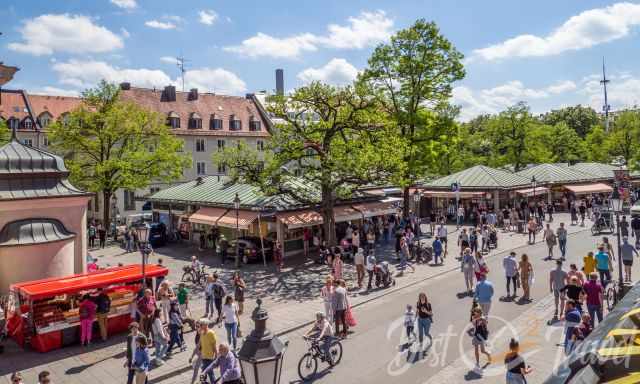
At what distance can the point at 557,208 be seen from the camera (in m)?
44.5

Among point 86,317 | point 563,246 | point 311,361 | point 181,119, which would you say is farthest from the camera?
point 181,119

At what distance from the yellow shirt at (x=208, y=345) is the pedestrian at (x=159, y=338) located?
2.16 meters

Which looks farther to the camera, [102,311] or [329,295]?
[102,311]

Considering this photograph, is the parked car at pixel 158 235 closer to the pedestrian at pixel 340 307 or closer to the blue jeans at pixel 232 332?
the blue jeans at pixel 232 332

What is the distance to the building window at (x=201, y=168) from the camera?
55.0 m

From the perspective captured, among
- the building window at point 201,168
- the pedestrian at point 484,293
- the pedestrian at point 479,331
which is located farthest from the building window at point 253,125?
the pedestrian at point 479,331

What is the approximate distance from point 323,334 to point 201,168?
4648 centimetres

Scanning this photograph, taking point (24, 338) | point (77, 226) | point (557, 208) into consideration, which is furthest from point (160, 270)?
point (557, 208)

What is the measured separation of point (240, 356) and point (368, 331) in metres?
9.73

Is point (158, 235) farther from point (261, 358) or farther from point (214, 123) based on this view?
point (261, 358)

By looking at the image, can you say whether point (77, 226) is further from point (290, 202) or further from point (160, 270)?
point (290, 202)

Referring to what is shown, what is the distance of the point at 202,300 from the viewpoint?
1911cm

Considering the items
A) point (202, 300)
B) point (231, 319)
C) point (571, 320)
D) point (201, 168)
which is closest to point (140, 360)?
point (231, 319)

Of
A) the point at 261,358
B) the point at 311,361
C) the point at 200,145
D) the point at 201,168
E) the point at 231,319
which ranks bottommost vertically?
the point at 311,361
